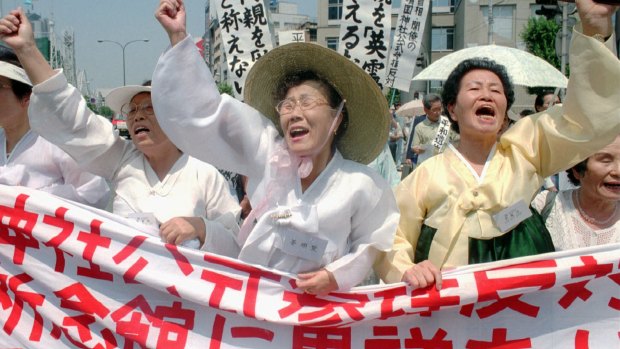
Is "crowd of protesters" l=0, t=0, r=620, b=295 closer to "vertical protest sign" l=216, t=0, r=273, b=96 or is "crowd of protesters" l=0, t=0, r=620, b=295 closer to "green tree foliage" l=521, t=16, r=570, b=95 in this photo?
"vertical protest sign" l=216, t=0, r=273, b=96

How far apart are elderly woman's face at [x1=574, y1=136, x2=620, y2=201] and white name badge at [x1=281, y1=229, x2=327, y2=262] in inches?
50.9

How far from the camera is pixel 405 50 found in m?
6.85

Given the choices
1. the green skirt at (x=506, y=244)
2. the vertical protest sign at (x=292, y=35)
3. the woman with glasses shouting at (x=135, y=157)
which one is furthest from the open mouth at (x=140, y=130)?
the vertical protest sign at (x=292, y=35)

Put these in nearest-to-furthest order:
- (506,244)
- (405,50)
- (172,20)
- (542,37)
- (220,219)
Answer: (172,20) → (506,244) → (220,219) → (405,50) → (542,37)

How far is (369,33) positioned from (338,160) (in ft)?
11.0

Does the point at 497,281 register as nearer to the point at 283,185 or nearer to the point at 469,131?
the point at 469,131

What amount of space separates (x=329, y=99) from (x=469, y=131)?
2.11 ft

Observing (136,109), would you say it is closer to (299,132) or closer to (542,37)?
(299,132)

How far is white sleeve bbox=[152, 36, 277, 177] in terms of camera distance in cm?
214

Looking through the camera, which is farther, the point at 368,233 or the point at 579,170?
the point at 579,170

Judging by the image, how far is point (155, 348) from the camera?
235 cm

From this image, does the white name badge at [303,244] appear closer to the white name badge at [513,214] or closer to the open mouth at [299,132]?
the open mouth at [299,132]

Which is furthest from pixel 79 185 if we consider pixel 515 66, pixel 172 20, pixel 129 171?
pixel 515 66

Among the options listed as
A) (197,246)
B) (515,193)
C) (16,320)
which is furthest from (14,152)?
(515,193)
